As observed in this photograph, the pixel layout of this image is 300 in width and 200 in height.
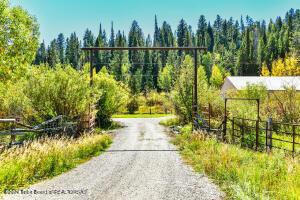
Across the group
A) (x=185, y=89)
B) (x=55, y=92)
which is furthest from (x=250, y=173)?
(x=185, y=89)

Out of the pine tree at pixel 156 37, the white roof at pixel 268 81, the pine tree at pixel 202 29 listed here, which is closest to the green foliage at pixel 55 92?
the white roof at pixel 268 81

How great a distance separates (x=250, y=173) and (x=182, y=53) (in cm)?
11079

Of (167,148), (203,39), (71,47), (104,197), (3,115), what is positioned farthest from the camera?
(203,39)

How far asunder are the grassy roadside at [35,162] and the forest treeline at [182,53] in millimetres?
50329

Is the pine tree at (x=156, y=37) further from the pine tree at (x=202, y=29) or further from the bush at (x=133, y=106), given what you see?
the bush at (x=133, y=106)

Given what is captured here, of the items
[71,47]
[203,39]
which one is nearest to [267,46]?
[203,39]

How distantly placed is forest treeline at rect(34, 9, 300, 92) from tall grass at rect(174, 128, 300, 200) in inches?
2071

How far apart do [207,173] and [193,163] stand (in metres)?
2.19

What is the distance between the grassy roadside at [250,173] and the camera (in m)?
8.04

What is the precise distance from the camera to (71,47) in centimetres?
12600

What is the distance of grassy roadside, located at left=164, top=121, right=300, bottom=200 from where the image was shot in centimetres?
804

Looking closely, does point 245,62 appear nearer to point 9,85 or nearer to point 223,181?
point 9,85

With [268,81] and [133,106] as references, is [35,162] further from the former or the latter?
[133,106]

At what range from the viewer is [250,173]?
9.56 metres
